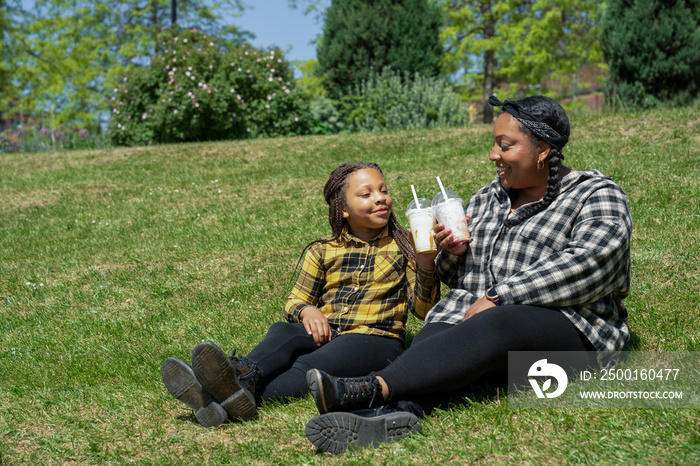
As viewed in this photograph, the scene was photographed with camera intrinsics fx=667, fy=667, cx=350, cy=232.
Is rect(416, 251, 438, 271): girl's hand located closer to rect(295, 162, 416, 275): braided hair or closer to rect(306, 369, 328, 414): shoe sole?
rect(295, 162, 416, 275): braided hair

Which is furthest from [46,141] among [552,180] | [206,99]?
[552,180]

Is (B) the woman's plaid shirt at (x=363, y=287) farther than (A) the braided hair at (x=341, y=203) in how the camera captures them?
No

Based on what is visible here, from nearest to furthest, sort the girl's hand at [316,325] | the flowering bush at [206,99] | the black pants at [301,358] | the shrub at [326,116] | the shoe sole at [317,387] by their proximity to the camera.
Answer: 1. the shoe sole at [317,387]
2. the black pants at [301,358]
3. the girl's hand at [316,325]
4. the flowering bush at [206,99]
5. the shrub at [326,116]

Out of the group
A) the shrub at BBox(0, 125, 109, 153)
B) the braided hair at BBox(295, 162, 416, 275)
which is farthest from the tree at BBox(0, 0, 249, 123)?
the braided hair at BBox(295, 162, 416, 275)

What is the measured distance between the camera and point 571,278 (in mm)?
2795

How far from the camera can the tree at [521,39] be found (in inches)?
711

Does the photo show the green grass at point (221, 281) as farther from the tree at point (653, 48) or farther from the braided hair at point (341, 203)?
the tree at point (653, 48)

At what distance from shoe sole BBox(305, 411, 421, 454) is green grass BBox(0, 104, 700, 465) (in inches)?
2.1

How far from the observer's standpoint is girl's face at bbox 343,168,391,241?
3.44 metres

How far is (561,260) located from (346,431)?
115 cm

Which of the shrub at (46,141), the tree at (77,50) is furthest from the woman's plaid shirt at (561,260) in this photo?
the tree at (77,50)

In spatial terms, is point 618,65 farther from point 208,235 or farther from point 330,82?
point 208,235

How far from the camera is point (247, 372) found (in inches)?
120

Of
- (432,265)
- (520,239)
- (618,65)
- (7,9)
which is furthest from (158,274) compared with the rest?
(7,9)
